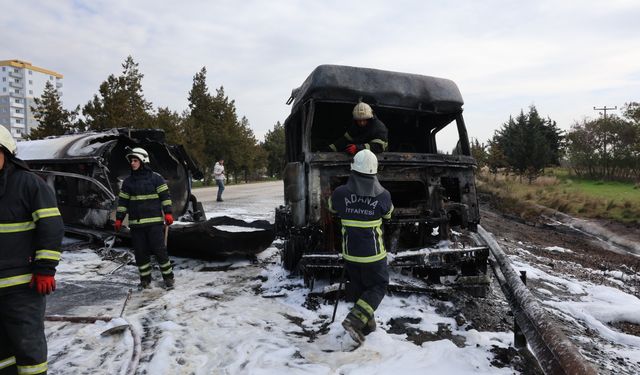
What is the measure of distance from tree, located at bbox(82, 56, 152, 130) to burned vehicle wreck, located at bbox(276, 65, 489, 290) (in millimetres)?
16074

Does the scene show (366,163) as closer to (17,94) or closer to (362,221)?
(362,221)

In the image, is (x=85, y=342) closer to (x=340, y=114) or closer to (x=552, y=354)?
(x=552, y=354)

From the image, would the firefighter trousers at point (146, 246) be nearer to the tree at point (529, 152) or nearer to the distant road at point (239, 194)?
Result: the distant road at point (239, 194)

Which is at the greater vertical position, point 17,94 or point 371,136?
point 17,94

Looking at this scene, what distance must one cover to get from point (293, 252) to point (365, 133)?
1861 millimetres

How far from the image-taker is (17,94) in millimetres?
79375

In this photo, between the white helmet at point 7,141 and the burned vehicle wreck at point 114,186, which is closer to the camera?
the white helmet at point 7,141

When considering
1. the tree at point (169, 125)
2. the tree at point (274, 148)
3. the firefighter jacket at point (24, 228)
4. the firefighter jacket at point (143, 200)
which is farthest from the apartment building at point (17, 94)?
the firefighter jacket at point (24, 228)

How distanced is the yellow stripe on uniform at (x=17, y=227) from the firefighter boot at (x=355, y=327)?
7.65 feet

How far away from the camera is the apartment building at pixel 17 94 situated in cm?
7631

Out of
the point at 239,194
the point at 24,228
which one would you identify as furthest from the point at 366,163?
the point at 239,194

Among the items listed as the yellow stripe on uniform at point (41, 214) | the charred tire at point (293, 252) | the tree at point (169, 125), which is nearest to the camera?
the yellow stripe on uniform at point (41, 214)

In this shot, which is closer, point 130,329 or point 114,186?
point 130,329

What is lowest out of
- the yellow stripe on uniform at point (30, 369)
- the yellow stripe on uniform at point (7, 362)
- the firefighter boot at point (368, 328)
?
the firefighter boot at point (368, 328)
